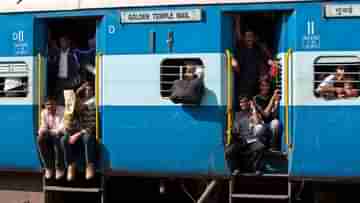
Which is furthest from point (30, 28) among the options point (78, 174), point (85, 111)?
point (78, 174)

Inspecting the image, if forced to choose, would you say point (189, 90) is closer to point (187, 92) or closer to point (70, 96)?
point (187, 92)

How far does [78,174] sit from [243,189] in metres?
2.02

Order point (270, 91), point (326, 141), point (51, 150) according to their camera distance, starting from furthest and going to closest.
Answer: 1. point (51, 150)
2. point (270, 91)
3. point (326, 141)

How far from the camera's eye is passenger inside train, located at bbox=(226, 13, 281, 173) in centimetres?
762

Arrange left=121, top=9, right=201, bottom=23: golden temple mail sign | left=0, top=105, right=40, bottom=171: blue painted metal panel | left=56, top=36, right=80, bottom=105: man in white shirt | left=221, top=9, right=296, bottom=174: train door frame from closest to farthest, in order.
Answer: left=221, top=9, right=296, bottom=174: train door frame < left=121, top=9, right=201, bottom=23: golden temple mail sign < left=0, top=105, right=40, bottom=171: blue painted metal panel < left=56, top=36, right=80, bottom=105: man in white shirt

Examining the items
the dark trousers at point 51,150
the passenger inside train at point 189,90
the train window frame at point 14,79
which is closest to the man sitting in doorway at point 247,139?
the passenger inside train at point 189,90

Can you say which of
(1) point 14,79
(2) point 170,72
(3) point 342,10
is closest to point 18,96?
(1) point 14,79

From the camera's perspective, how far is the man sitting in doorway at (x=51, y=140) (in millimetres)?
8070

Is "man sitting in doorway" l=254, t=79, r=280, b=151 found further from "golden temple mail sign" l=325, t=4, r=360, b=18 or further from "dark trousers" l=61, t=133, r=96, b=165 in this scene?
"dark trousers" l=61, t=133, r=96, b=165

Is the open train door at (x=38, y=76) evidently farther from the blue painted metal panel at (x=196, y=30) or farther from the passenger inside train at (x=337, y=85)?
the passenger inside train at (x=337, y=85)

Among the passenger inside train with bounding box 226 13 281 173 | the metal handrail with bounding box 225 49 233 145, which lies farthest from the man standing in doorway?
the metal handrail with bounding box 225 49 233 145

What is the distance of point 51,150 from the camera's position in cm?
815

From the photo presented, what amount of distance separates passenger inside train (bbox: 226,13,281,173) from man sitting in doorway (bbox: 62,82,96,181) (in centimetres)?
165

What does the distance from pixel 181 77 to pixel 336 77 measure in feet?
5.68
